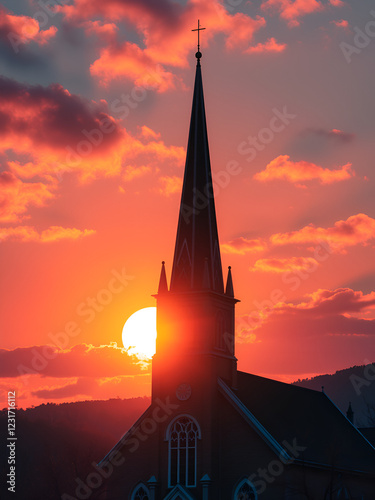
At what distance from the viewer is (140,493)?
5944 centimetres

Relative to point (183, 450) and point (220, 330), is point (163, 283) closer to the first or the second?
point (220, 330)

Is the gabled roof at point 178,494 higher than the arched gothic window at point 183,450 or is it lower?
lower

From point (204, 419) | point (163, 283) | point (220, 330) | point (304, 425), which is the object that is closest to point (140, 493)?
point (204, 419)

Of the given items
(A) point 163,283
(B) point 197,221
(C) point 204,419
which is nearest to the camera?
(C) point 204,419

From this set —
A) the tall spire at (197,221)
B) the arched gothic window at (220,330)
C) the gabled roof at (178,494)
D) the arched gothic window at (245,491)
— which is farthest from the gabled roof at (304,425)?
the tall spire at (197,221)

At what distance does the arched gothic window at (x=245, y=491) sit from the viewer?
55594 millimetres

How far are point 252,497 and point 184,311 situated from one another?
1333 centimetres

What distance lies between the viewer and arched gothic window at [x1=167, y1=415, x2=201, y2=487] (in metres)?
57.4

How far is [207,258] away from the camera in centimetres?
6128

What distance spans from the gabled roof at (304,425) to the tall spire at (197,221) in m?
8.46

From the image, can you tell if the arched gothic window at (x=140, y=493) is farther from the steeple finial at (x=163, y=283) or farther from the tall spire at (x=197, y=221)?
the tall spire at (x=197, y=221)

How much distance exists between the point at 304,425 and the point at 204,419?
38.5 ft

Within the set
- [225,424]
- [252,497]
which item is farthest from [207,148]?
[252,497]

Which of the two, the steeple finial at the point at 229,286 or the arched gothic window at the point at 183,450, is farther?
the steeple finial at the point at 229,286
